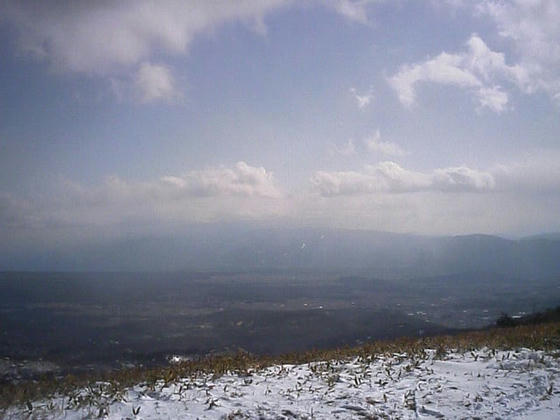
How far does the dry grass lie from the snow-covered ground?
413 millimetres

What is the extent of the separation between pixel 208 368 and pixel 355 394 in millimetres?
4643

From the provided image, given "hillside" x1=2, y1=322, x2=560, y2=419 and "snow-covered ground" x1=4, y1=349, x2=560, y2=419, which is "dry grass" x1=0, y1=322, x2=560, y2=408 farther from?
"snow-covered ground" x1=4, y1=349, x2=560, y2=419

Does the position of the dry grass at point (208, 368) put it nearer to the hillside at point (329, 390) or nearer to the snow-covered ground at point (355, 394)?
the hillside at point (329, 390)

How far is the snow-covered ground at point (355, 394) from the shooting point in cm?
721

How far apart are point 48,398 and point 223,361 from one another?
5211mm

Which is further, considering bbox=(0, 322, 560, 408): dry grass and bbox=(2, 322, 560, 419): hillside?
bbox=(0, 322, 560, 408): dry grass

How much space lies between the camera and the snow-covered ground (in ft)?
23.7

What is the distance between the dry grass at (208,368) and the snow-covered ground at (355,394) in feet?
1.36

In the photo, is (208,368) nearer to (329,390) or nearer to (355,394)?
(329,390)

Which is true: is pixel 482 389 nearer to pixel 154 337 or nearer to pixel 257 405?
pixel 257 405

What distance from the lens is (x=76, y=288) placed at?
13738 centimetres

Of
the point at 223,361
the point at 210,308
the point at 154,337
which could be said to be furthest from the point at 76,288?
the point at 223,361

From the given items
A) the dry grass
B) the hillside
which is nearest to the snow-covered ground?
the hillside

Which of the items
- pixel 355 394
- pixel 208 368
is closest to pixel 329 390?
pixel 355 394
